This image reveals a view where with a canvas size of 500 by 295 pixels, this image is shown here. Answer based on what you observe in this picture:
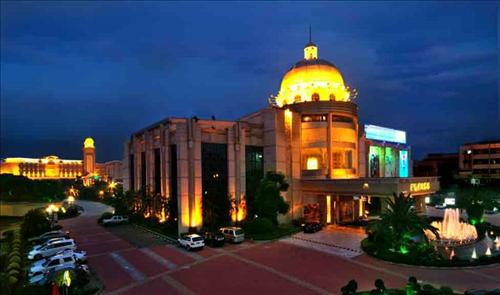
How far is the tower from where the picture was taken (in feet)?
604

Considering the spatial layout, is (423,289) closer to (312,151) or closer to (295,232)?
(295,232)

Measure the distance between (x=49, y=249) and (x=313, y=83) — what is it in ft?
146

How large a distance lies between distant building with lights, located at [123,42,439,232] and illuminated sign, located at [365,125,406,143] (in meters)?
8.76

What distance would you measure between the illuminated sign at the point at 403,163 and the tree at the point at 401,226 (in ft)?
A: 168

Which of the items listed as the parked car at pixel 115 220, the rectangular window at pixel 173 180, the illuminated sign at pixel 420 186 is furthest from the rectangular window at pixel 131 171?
the illuminated sign at pixel 420 186

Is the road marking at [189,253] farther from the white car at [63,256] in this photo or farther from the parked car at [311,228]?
the parked car at [311,228]

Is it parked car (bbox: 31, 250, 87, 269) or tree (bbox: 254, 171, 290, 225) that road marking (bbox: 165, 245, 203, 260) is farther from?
tree (bbox: 254, 171, 290, 225)

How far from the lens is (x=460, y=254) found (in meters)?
32.3

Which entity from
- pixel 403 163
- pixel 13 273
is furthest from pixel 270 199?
pixel 403 163

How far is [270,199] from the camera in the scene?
4422 centimetres

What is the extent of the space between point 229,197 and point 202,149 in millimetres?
7010

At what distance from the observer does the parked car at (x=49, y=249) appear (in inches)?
1363

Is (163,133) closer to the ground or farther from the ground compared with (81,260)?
farther from the ground

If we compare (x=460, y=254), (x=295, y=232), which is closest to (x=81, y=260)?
(x=295, y=232)
